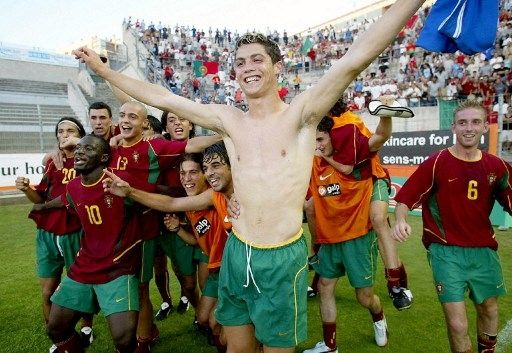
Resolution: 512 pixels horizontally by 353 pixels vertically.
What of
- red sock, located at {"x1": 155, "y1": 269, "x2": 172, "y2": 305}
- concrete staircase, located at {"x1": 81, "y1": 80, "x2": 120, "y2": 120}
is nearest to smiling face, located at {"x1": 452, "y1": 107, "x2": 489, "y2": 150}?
red sock, located at {"x1": 155, "y1": 269, "x2": 172, "y2": 305}

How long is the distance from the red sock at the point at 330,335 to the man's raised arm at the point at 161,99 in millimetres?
2257

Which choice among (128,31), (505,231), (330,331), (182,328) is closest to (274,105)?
(330,331)

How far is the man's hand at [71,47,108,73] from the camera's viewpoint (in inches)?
100

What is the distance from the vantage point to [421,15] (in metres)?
21.5

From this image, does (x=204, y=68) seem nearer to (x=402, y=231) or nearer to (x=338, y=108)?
(x=338, y=108)

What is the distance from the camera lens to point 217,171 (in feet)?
10.5

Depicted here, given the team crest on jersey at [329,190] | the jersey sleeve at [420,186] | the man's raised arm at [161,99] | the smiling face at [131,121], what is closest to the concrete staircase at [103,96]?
the smiling face at [131,121]

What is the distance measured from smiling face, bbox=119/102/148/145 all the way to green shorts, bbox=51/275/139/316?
141 cm

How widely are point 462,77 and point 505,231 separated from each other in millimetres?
7857

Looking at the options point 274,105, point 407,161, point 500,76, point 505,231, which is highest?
point 500,76

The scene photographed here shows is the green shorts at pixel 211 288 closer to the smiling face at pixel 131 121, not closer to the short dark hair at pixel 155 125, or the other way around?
the smiling face at pixel 131 121

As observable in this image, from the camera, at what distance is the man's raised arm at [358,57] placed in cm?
196

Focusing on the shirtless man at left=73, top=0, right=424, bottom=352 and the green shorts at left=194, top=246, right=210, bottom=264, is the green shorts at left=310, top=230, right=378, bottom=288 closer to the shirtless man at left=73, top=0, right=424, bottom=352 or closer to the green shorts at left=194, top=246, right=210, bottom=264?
the green shorts at left=194, top=246, right=210, bottom=264

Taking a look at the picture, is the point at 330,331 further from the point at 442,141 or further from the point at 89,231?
the point at 442,141
